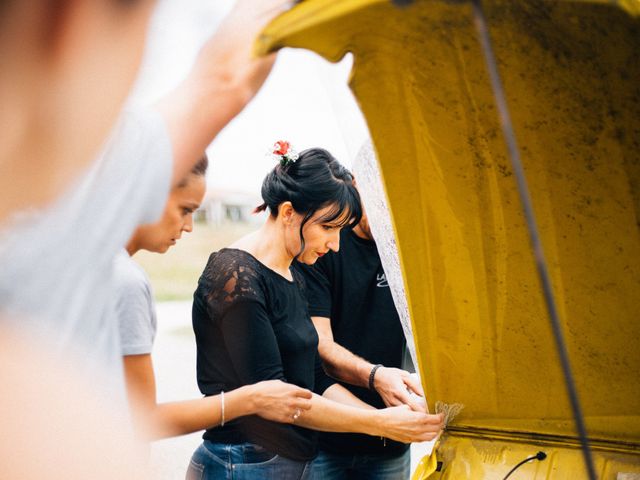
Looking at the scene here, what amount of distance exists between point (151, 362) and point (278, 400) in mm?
436

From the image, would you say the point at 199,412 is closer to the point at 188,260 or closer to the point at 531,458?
the point at 531,458

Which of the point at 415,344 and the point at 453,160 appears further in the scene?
the point at 415,344

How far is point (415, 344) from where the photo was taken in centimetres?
195

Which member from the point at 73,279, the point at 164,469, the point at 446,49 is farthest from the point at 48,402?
the point at 164,469

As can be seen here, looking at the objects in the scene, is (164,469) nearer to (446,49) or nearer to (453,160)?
(453,160)

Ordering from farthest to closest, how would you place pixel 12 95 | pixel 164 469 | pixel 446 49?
pixel 164 469, pixel 446 49, pixel 12 95

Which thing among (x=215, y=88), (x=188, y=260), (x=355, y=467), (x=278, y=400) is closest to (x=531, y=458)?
(x=278, y=400)

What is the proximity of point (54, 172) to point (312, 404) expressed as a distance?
1.46m

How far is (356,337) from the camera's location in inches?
99.4

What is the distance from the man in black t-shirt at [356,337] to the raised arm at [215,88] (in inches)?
59.2

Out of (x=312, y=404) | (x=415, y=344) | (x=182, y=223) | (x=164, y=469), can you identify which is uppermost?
(x=182, y=223)

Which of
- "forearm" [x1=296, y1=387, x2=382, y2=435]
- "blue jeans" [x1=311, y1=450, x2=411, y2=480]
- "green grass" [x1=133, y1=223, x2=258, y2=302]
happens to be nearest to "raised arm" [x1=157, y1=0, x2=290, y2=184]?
"forearm" [x1=296, y1=387, x2=382, y2=435]

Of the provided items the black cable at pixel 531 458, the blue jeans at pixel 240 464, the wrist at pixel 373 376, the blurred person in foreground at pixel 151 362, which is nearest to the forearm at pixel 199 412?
the blurred person in foreground at pixel 151 362

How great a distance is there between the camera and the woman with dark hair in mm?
2010
